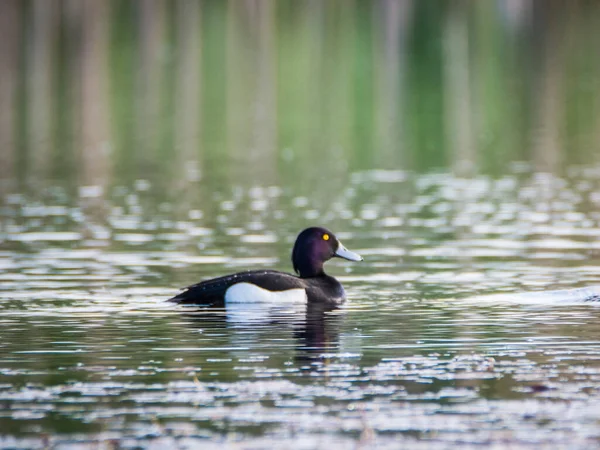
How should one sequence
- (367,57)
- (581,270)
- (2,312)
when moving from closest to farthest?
1. (2,312)
2. (581,270)
3. (367,57)

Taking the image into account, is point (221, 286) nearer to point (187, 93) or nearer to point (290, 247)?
point (290, 247)

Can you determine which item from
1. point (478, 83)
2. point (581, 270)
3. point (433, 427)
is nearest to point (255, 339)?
point (433, 427)

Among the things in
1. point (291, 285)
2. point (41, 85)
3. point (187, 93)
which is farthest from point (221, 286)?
point (41, 85)

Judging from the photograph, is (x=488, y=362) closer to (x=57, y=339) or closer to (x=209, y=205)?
(x=57, y=339)

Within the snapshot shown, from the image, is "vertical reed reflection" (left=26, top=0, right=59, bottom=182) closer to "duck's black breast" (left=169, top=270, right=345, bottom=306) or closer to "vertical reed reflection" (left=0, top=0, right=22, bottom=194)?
"vertical reed reflection" (left=0, top=0, right=22, bottom=194)

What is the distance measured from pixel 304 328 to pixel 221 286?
194 cm

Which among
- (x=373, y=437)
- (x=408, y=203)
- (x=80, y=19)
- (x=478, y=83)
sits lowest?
(x=373, y=437)

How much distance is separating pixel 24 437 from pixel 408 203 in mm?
17700

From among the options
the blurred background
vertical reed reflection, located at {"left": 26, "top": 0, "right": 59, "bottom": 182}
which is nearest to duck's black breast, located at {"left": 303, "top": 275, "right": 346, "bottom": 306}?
the blurred background

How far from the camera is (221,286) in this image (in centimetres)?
1720

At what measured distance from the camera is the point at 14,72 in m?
62.0

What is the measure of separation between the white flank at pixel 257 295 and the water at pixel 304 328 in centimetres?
38

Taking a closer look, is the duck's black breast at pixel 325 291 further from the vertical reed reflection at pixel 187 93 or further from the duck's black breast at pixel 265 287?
the vertical reed reflection at pixel 187 93

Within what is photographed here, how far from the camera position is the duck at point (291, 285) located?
17.2 m
